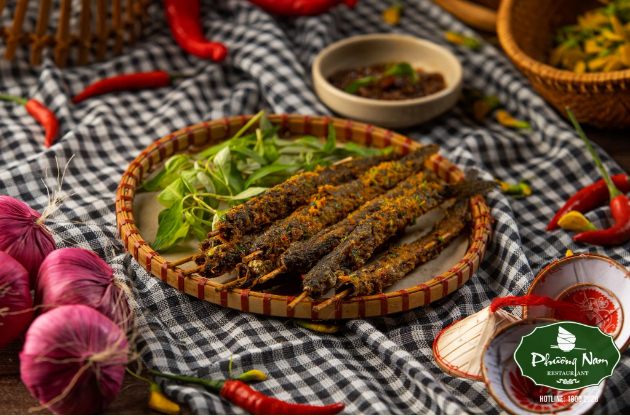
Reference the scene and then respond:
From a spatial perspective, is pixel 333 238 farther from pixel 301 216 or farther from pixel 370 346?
pixel 370 346

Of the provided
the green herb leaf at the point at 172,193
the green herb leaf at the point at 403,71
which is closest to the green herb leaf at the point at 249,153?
the green herb leaf at the point at 172,193

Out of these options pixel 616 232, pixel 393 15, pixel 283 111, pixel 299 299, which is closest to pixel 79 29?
pixel 283 111

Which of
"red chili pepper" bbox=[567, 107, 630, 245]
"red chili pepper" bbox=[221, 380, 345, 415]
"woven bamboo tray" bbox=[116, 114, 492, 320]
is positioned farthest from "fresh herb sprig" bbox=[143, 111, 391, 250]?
"red chili pepper" bbox=[567, 107, 630, 245]

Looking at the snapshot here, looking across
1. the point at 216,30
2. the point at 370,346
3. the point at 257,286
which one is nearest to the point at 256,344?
the point at 257,286

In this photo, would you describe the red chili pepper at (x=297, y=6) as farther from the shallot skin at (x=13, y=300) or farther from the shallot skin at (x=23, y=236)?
the shallot skin at (x=13, y=300)

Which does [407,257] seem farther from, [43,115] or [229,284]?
[43,115]

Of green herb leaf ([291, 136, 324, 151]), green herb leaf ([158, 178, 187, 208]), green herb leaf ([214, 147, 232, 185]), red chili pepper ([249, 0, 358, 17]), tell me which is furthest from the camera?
red chili pepper ([249, 0, 358, 17])

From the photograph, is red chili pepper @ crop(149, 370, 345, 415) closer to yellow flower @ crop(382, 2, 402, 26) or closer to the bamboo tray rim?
the bamboo tray rim
